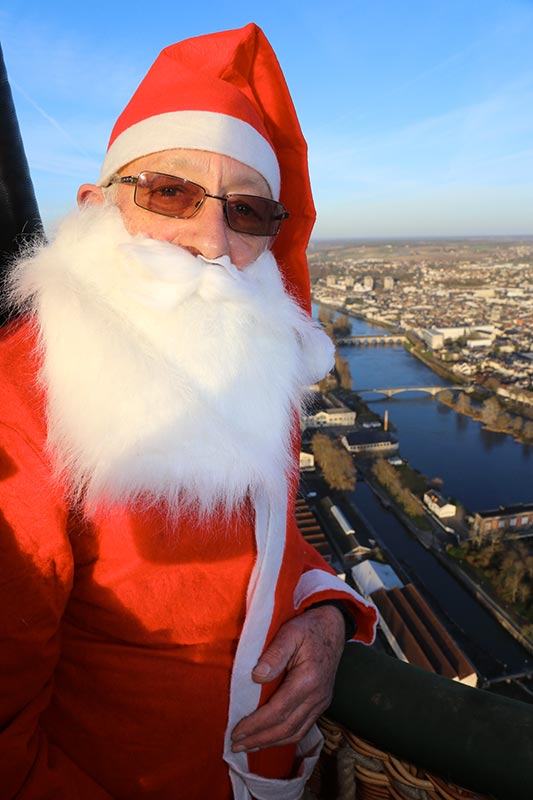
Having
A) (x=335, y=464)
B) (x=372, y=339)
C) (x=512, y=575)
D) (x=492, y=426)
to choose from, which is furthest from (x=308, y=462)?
(x=372, y=339)

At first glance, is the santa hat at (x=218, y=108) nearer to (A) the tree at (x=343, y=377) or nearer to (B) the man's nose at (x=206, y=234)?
(B) the man's nose at (x=206, y=234)

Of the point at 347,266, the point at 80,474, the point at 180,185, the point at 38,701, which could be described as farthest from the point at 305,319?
the point at 347,266

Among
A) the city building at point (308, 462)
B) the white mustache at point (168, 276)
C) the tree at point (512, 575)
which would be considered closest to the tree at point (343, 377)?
the city building at point (308, 462)

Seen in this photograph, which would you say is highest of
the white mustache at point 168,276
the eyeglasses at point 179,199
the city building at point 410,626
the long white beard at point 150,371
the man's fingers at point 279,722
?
the eyeglasses at point 179,199

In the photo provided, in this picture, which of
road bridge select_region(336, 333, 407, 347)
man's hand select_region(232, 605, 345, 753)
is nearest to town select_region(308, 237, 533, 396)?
road bridge select_region(336, 333, 407, 347)

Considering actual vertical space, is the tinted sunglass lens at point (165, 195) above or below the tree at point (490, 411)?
above

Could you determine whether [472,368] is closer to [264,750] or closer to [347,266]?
[264,750]

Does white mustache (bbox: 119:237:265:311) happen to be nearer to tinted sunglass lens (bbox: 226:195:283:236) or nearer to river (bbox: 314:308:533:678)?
tinted sunglass lens (bbox: 226:195:283:236)
